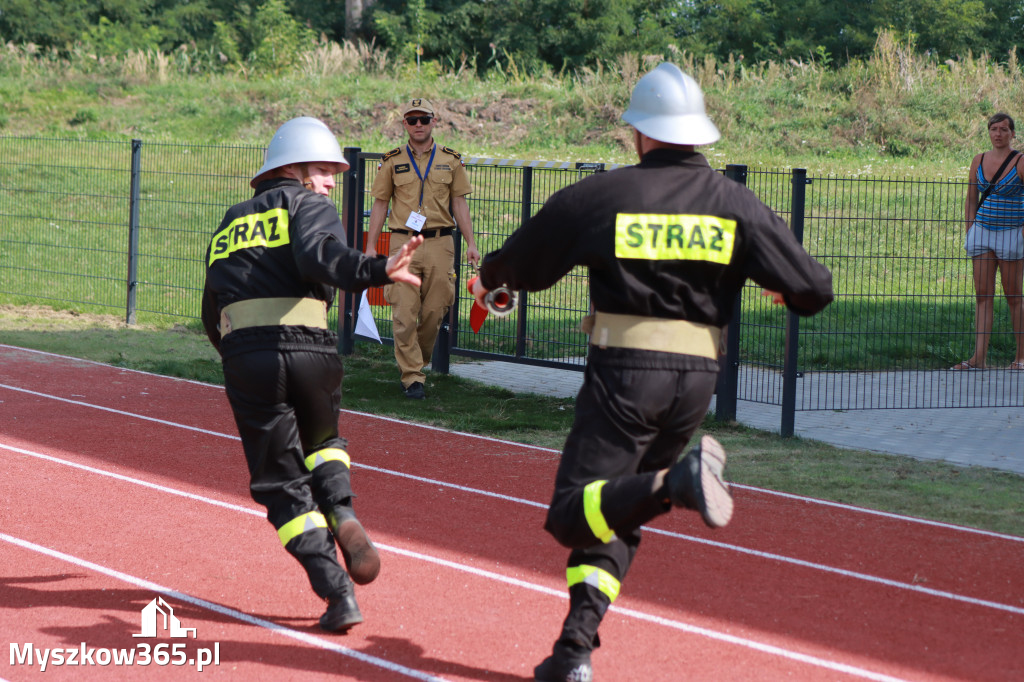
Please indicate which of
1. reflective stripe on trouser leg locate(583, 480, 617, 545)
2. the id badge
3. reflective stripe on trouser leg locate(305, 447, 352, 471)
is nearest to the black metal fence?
Result: the id badge

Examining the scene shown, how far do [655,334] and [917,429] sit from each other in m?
5.89

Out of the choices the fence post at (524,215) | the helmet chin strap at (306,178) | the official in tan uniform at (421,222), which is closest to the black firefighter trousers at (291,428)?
the helmet chin strap at (306,178)

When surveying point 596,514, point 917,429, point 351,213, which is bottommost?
point 917,429

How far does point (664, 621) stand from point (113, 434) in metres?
4.96

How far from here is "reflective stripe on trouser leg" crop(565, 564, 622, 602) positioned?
13.0ft

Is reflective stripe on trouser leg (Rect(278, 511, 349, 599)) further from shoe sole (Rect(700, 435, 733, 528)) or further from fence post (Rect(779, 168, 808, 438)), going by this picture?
fence post (Rect(779, 168, 808, 438))

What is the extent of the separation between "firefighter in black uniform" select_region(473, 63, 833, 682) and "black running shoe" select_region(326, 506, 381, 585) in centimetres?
85

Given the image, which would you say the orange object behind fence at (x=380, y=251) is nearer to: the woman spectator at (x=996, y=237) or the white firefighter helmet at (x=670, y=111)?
the woman spectator at (x=996, y=237)

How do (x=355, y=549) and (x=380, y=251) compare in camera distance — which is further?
(x=380, y=251)

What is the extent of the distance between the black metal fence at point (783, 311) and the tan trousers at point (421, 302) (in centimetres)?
80

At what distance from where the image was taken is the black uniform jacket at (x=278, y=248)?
174 inches

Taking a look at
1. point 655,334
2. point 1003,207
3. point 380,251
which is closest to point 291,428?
point 655,334

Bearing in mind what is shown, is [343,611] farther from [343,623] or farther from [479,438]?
[479,438]

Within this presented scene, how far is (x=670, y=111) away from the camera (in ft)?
13.1
